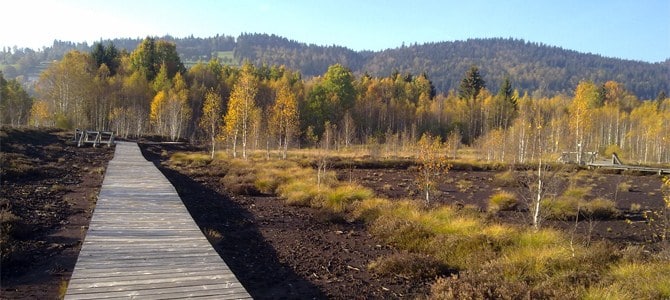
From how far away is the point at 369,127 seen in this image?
67.6 metres

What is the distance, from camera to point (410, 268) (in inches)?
341

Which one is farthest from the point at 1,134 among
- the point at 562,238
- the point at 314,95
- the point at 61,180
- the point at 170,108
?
the point at 314,95

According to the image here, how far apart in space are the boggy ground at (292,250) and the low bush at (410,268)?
0.55 feet

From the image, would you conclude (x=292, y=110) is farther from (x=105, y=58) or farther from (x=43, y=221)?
(x=105, y=58)

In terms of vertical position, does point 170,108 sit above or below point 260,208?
above

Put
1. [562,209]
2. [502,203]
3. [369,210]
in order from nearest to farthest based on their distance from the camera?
[369,210]
[562,209]
[502,203]

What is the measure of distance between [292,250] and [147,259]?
381cm

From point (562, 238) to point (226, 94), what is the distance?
6313 cm

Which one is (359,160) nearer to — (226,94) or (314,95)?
(314,95)

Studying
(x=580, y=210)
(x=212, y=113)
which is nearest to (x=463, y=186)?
(x=580, y=210)

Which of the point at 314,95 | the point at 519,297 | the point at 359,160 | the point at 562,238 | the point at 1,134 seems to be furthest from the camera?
the point at 314,95

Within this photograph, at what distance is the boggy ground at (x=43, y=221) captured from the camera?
7.08m

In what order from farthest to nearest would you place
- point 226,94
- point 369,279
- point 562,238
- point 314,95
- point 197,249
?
point 226,94 < point 314,95 < point 562,238 < point 369,279 < point 197,249

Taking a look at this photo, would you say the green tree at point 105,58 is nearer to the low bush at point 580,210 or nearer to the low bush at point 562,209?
the low bush at point 562,209
